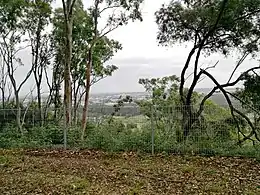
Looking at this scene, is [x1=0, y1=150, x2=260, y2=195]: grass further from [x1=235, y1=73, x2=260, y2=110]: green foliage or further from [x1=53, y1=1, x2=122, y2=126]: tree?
[x1=53, y1=1, x2=122, y2=126]: tree

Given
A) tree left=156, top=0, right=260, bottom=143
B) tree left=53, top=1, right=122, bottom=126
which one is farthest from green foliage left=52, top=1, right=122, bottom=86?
tree left=156, top=0, right=260, bottom=143

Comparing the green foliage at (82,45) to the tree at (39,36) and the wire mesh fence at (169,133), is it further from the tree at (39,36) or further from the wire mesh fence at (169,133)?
the wire mesh fence at (169,133)

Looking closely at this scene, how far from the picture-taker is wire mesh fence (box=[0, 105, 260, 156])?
28.3 feet

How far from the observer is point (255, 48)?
10.3 m

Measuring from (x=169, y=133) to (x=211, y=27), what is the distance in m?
3.39

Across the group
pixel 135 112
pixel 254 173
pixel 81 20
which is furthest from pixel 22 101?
pixel 254 173

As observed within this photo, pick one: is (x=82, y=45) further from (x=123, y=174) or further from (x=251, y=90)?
(x=123, y=174)

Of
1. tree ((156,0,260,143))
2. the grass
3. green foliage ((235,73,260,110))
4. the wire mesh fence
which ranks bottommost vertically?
the grass

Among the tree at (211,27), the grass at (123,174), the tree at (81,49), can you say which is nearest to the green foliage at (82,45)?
the tree at (81,49)

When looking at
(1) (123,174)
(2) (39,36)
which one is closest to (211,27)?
(1) (123,174)

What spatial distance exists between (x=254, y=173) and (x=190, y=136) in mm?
2289

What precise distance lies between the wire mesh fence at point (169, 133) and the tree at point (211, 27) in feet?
3.21

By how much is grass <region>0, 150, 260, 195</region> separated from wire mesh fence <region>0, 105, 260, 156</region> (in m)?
0.44

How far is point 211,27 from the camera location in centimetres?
1015
